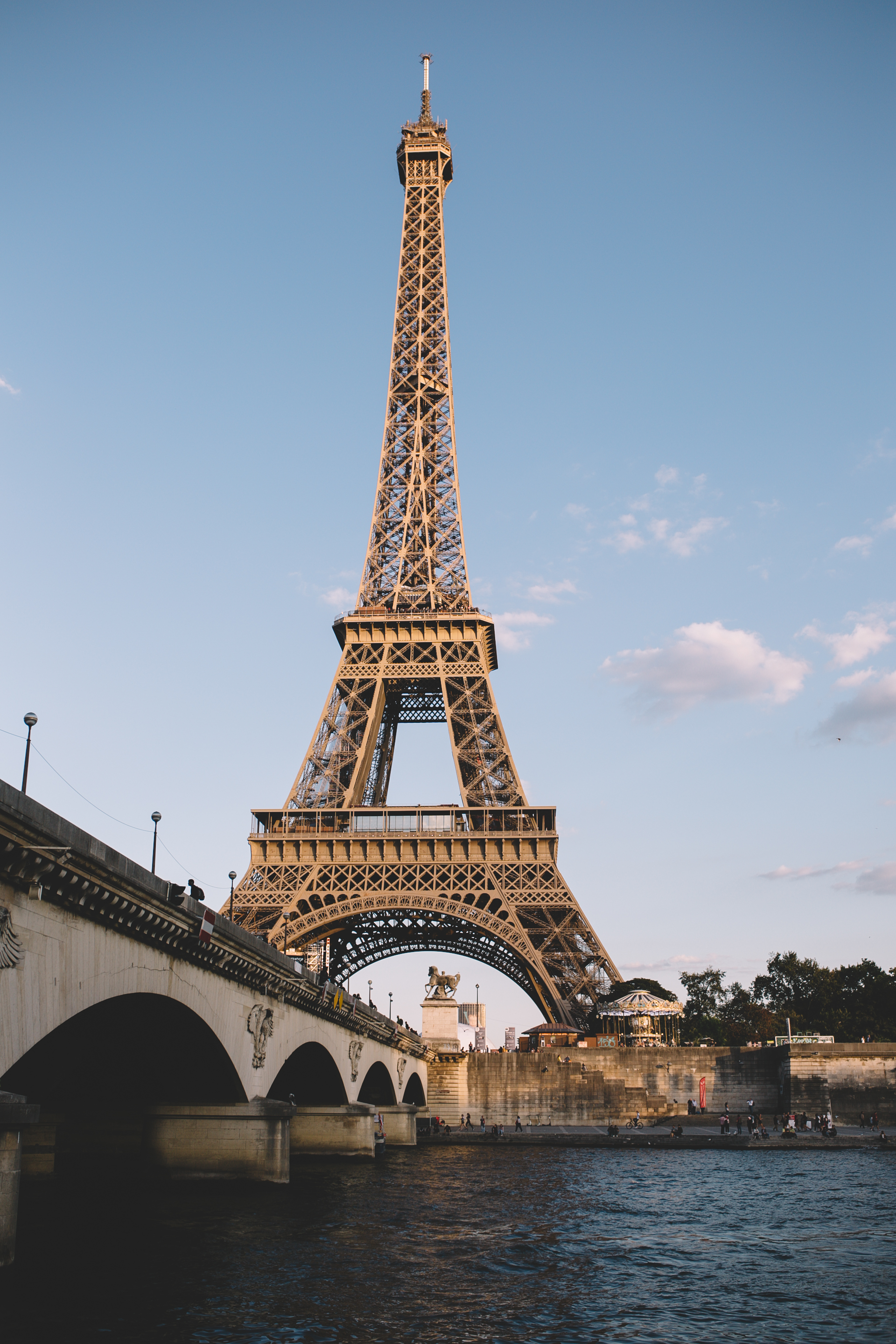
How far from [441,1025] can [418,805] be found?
1765cm

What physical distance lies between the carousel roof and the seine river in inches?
1344

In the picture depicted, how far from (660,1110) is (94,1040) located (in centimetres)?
5351

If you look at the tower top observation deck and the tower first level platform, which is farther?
the tower top observation deck

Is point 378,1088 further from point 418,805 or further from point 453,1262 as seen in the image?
point 453,1262

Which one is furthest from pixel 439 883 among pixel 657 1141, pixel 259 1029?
pixel 259 1029

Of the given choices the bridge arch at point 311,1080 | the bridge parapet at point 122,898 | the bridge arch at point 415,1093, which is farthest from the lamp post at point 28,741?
the bridge arch at point 415,1093

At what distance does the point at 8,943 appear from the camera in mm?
17219

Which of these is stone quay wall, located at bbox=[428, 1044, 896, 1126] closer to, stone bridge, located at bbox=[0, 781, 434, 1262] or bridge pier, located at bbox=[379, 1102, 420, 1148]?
bridge pier, located at bbox=[379, 1102, 420, 1148]

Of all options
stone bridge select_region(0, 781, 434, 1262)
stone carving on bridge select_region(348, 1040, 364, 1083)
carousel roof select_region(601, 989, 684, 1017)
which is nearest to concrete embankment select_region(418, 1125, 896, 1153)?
carousel roof select_region(601, 989, 684, 1017)

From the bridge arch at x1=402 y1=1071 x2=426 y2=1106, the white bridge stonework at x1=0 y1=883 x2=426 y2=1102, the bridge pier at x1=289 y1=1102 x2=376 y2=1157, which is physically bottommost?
the bridge arch at x1=402 y1=1071 x2=426 y2=1106

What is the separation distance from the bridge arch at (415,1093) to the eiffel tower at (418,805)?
9713 mm

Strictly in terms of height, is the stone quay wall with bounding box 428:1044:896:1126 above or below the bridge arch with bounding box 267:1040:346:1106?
below

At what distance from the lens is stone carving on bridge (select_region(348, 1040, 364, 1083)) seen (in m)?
48.2

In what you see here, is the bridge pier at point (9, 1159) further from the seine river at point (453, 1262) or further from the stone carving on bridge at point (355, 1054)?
the stone carving on bridge at point (355, 1054)
